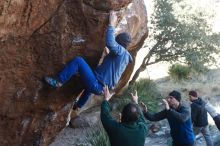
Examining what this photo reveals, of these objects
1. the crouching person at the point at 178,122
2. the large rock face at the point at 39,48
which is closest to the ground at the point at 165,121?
the crouching person at the point at 178,122

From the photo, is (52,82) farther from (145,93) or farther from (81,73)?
(145,93)

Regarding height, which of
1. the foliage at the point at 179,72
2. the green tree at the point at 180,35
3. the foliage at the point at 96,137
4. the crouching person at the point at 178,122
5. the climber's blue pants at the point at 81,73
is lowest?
the foliage at the point at 179,72

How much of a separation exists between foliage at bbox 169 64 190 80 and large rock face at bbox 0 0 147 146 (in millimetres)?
12848

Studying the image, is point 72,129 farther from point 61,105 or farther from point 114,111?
point 61,105

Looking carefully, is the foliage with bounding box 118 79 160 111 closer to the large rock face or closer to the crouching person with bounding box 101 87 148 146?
the large rock face

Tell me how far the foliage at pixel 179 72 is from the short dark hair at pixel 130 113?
1540 centimetres

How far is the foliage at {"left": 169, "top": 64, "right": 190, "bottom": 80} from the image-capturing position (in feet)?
72.1

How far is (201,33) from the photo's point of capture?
1934cm

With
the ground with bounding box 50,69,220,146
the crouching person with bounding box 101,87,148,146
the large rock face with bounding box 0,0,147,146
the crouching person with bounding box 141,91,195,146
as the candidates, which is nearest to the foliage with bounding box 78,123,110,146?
the ground with bounding box 50,69,220,146

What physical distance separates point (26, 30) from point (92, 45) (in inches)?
55.2

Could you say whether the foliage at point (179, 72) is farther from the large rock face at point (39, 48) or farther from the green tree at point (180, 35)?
the large rock face at point (39, 48)

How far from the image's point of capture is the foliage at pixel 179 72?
2197 cm

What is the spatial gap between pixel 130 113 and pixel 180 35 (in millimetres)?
13404

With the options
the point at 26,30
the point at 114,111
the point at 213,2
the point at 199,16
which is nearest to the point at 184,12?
the point at 199,16
